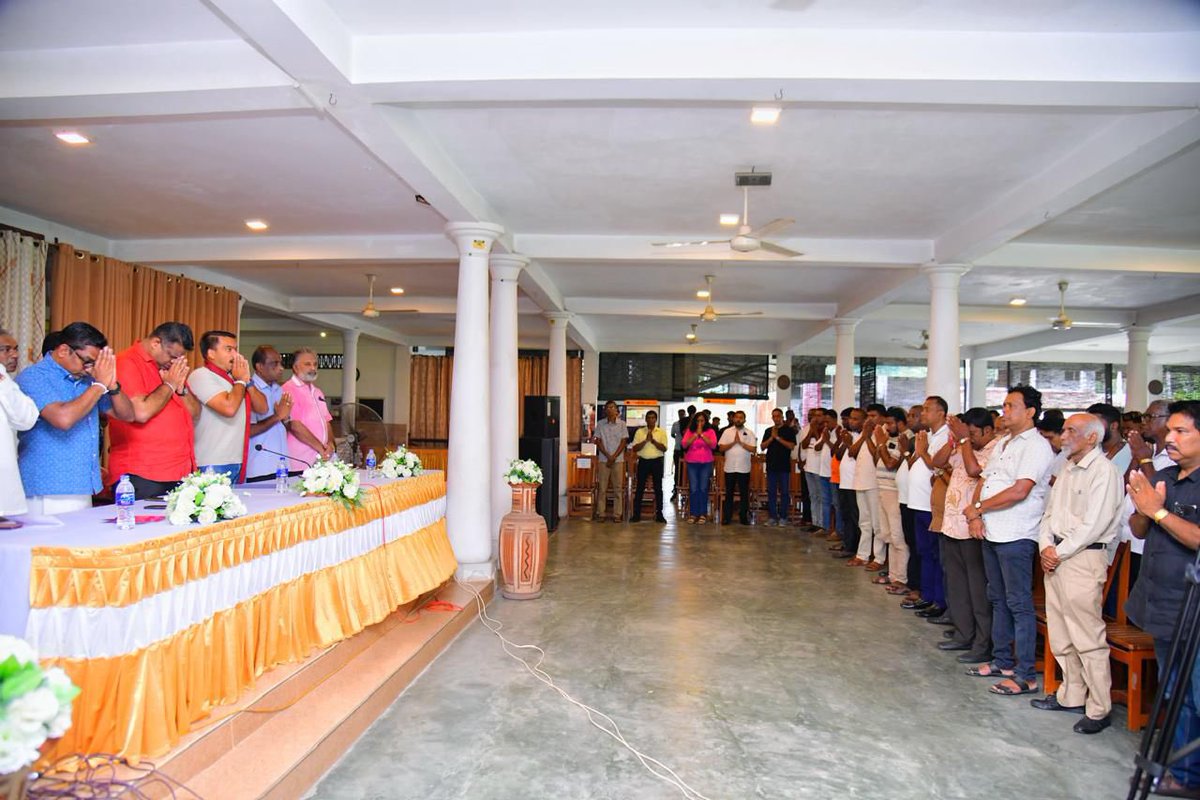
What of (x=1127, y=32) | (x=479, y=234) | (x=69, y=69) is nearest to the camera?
(x=1127, y=32)

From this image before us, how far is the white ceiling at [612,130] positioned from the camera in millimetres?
3430

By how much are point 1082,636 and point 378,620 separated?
3.48 metres

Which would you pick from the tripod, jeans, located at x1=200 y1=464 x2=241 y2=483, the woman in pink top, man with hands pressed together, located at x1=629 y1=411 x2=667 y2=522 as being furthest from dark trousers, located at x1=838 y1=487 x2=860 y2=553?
jeans, located at x1=200 y1=464 x2=241 y2=483

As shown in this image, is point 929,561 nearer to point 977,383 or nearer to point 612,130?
point 612,130

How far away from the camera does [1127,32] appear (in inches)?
135

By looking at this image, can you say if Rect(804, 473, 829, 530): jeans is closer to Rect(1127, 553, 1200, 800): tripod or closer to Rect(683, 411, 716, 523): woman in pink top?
Rect(683, 411, 716, 523): woman in pink top

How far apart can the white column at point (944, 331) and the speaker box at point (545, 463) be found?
4.01 m

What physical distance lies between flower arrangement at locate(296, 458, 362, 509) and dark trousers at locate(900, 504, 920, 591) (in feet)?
14.2

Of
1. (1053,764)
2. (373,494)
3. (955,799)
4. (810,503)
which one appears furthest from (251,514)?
(810,503)

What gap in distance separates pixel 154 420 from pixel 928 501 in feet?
16.4

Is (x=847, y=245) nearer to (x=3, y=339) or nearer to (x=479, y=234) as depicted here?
(x=479, y=234)

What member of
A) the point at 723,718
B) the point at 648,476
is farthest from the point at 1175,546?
the point at 648,476

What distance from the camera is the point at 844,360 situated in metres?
11.0

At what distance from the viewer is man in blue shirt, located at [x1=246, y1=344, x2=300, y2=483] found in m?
4.55
